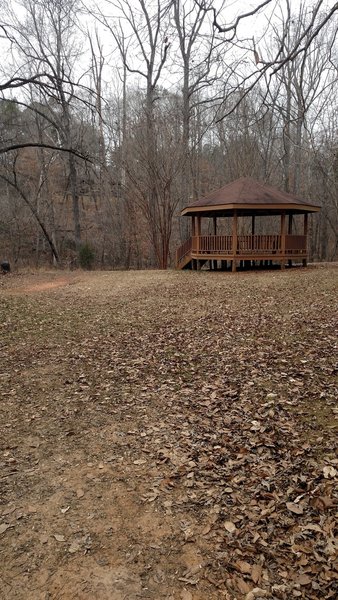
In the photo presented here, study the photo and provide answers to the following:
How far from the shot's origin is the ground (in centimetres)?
238

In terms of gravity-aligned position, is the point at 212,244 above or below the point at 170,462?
above

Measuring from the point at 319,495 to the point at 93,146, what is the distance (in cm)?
3008

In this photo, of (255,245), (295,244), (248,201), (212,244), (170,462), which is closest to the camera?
(170,462)

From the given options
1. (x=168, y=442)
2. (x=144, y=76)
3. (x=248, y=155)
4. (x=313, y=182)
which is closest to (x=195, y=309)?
(x=168, y=442)

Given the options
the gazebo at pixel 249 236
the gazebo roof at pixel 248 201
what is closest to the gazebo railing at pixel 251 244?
the gazebo at pixel 249 236

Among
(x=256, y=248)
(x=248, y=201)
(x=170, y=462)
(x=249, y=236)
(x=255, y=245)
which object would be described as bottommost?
(x=170, y=462)

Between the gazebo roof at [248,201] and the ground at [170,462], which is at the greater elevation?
the gazebo roof at [248,201]

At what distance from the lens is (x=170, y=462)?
11.6 ft

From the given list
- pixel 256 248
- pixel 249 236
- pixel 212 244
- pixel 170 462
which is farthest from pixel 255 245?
pixel 170 462

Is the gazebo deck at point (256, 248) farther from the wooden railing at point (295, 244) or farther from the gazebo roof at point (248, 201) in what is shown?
the gazebo roof at point (248, 201)

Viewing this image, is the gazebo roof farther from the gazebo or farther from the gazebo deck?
the gazebo deck

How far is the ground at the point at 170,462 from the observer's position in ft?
7.80

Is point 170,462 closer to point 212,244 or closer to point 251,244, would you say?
point 251,244

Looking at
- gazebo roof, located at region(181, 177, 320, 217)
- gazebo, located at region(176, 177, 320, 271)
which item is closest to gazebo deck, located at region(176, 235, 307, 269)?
gazebo, located at region(176, 177, 320, 271)
